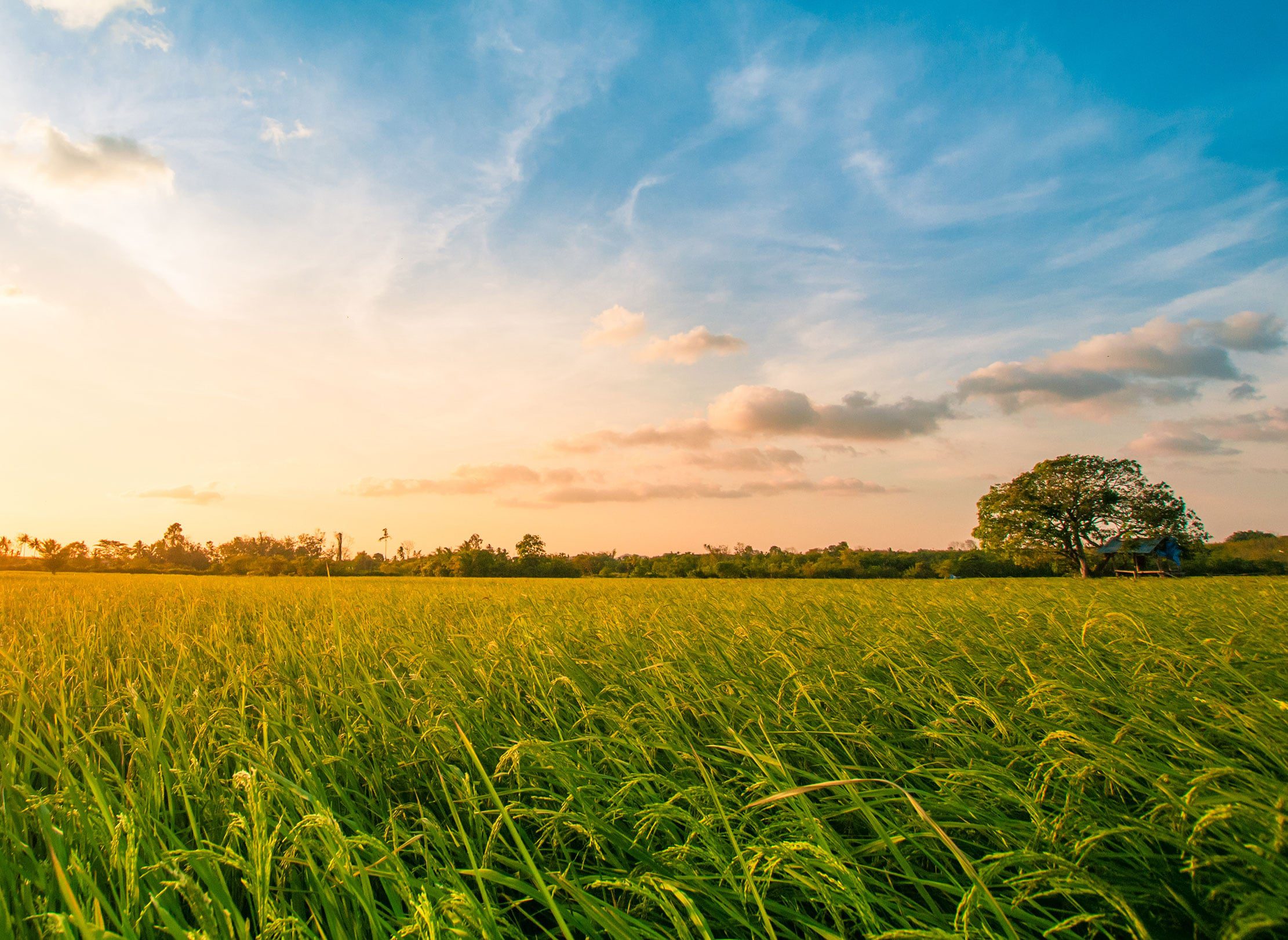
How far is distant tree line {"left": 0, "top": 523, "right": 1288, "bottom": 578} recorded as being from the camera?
43688mm

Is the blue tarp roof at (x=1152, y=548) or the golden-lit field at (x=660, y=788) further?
the blue tarp roof at (x=1152, y=548)

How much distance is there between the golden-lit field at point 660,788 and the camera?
1.28m

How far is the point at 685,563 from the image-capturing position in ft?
156

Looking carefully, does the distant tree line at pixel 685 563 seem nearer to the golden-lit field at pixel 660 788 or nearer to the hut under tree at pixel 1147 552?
the hut under tree at pixel 1147 552

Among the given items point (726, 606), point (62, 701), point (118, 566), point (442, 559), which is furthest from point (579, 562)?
point (62, 701)

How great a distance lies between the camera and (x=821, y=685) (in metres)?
2.62

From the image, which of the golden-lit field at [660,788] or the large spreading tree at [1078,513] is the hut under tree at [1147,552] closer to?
the large spreading tree at [1078,513]

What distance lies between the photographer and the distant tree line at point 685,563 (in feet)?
143

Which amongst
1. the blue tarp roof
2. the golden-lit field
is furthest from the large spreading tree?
the golden-lit field

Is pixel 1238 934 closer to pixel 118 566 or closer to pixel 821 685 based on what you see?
pixel 821 685

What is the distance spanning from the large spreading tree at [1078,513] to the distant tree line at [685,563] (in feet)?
3.33

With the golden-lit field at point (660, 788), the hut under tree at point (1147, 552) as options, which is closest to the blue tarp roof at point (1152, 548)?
the hut under tree at point (1147, 552)

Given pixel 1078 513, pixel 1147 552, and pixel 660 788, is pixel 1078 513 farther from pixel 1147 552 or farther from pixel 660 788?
pixel 660 788

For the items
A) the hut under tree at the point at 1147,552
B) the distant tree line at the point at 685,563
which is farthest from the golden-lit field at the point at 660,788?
the hut under tree at the point at 1147,552
